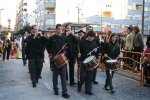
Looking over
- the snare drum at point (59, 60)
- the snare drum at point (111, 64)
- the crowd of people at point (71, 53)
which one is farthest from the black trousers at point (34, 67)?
the snare drum at point (111, 64)

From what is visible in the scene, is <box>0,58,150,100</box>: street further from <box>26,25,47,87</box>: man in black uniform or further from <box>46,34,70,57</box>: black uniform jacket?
<box>46,34,70,57</box>: black uniform jacket

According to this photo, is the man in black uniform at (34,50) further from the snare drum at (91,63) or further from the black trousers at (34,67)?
the snare drum at (91,63)

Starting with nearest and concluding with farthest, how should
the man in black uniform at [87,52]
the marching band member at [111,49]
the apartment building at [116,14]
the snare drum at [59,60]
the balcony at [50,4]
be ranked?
1. the snare drum at [59,60]
2. the man in black uniform at [87,52]
3. the marching band member at [111,49]
4. the balcony at [50,4]
5. the apartment building at [116,14]

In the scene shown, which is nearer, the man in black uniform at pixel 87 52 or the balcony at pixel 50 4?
the man in black uniform at pixel 87 52

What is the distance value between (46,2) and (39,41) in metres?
55.7

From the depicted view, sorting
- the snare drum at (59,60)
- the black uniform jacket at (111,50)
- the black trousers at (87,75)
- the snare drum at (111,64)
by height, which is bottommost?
the black trousers at (87,75)

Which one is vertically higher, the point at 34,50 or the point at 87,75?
the point at 34,50

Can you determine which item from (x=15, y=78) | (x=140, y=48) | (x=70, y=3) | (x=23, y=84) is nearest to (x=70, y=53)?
(x=23, y=84)

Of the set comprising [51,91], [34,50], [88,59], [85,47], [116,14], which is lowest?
[51,91]

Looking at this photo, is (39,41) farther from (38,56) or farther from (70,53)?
(70,53)

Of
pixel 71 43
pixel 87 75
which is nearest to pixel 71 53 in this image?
pixel 71 43

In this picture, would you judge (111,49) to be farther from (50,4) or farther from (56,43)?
(50,4)

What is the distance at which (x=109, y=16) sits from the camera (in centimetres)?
6575

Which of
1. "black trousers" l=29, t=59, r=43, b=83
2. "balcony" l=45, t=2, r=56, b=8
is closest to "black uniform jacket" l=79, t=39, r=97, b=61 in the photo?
"black trousers" l=29, t=59, r=43, b=83
